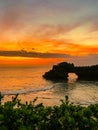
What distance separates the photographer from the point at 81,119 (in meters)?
13.8

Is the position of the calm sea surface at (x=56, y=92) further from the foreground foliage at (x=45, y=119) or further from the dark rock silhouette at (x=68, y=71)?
the foreground foliage at (x=45, y=119)

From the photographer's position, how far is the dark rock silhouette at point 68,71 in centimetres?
10606

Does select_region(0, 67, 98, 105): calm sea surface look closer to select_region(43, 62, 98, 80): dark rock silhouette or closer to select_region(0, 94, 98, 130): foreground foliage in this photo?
select_region(43, 62, 98, 80): dark rock silhouette

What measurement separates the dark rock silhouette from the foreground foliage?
9121cm

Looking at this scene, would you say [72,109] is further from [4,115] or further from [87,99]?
[87,99]

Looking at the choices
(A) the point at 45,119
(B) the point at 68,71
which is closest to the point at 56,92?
(B) the point at 68,71

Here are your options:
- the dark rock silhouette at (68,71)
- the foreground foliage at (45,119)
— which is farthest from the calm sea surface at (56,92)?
the foreground foliage at (45,119)

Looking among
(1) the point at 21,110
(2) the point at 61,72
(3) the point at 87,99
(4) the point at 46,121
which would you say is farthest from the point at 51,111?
(2) the point at 61,72

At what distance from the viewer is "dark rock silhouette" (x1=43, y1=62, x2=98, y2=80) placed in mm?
106062

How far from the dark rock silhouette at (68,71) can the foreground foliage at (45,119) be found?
299ft

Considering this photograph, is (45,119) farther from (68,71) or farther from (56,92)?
(68,71)

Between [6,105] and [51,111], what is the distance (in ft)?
6.56

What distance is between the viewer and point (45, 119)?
555 inches

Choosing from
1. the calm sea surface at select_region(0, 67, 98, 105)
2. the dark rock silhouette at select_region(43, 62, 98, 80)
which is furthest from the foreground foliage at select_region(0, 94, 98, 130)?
the dark rock silhouette at select_region(43, 62, 98, 80)
